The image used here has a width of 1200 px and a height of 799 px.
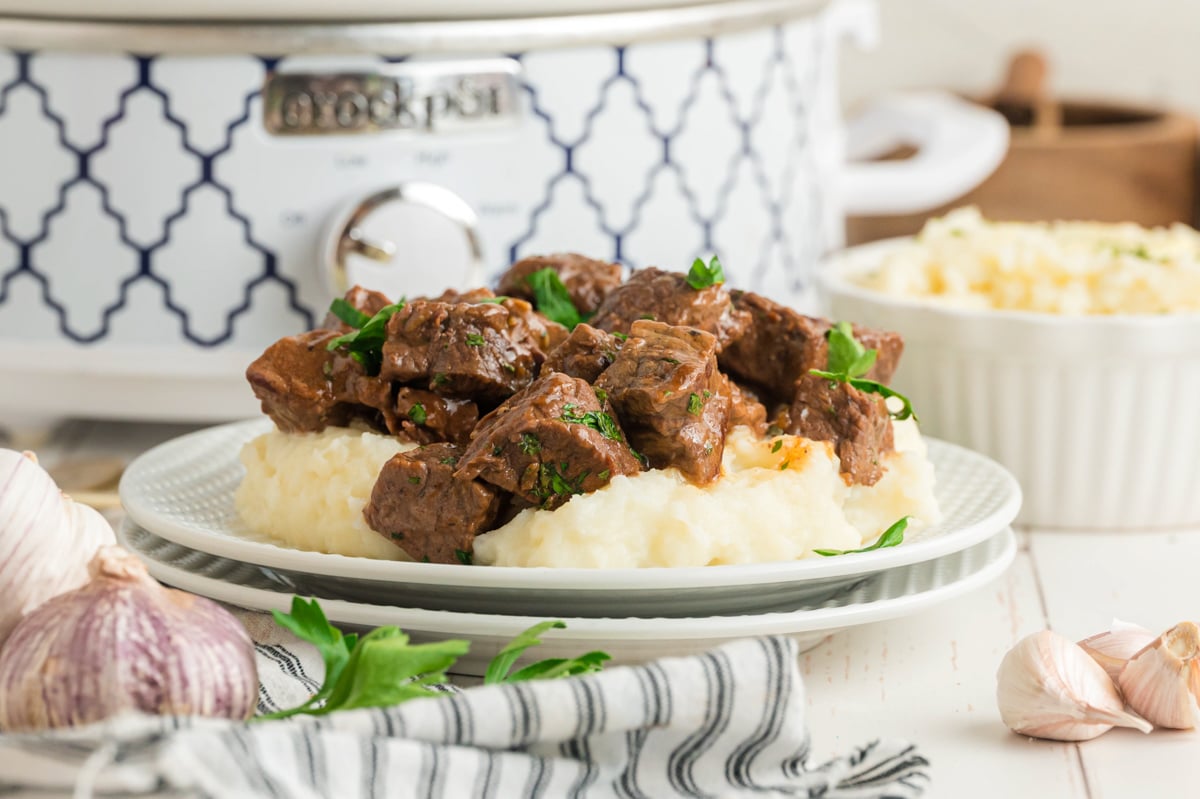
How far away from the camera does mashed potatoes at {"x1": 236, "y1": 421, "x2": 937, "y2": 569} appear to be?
1400 mm

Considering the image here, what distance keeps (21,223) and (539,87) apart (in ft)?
2.44

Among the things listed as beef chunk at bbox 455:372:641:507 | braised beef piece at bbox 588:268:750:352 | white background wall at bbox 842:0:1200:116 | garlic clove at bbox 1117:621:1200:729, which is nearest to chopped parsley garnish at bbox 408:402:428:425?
beef chunk at bbox 455:372:641:507

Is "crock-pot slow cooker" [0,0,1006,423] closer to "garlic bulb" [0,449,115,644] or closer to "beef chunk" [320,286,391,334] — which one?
"beef chunk" [320,286,391,334]

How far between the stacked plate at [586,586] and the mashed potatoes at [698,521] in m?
0.03

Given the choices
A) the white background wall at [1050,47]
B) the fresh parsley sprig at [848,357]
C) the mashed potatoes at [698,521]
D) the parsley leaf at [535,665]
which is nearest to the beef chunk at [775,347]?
the fresh parsley sprig at [848,357]

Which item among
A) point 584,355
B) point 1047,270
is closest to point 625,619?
point 584,355

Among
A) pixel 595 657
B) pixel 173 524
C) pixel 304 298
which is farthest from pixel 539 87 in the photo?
pixel 595 657

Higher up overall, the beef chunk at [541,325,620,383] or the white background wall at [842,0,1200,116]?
the beef chunk at [541,325,620,383]

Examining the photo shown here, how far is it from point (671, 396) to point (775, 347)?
27 cm

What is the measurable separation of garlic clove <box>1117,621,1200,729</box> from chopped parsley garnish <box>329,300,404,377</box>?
78cm

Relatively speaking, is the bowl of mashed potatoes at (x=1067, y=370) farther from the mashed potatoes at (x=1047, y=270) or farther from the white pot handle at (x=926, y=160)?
the white pot handle at (x=926, y=160)

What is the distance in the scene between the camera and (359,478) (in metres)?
1.53

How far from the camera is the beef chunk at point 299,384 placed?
1.61 metres

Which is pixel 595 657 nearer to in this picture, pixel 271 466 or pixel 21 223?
pixel 271 466
